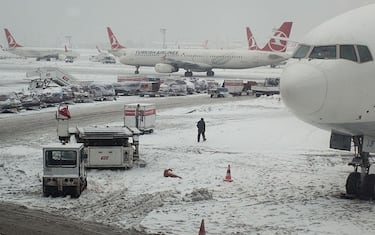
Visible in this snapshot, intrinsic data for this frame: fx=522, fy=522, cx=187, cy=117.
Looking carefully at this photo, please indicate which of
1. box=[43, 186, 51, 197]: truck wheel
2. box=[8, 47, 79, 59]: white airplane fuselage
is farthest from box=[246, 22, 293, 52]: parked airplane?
box=[8, 47, 79, 59]: white airplane fuselage

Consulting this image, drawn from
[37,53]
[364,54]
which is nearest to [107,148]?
[364,54]

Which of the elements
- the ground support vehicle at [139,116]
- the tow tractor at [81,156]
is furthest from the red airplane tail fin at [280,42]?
the tow tractor at [81,156]

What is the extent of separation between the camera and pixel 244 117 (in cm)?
3822

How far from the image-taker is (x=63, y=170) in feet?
56.3

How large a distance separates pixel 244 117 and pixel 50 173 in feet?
75.0

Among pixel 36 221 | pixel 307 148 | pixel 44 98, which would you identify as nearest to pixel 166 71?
pixel 44 98

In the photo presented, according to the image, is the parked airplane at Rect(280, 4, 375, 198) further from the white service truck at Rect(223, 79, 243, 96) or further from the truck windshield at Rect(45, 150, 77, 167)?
the white service truck at Rect(223, 79, 243, 96)

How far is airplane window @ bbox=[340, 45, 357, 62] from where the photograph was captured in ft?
44.0

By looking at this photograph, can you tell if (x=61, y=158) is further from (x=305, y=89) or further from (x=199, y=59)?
(x=199, y=59)

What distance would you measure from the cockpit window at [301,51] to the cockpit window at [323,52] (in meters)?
0.23

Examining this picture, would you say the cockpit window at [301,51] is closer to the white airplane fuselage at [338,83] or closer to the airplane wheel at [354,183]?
the white airplane fuselage at [338,83]

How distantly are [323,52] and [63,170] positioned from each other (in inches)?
357

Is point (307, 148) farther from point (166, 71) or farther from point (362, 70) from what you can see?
point (166, 71)

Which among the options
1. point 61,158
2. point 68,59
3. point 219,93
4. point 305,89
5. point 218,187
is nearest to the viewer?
point 305,89
